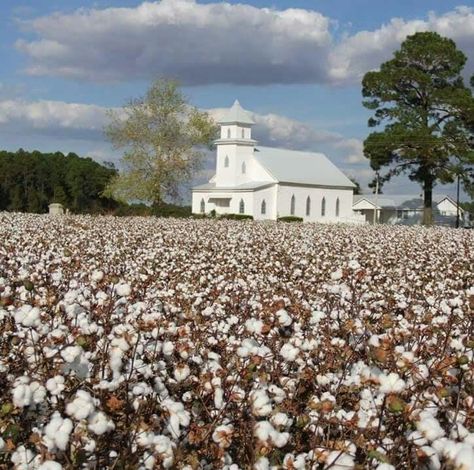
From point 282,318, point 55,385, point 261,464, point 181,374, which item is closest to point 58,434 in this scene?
point 55,385

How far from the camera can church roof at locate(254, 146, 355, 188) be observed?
237 feet

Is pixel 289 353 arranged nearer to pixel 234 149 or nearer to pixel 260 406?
pixel 260 406

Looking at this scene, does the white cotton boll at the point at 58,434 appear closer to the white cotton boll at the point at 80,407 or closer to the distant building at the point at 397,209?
the white cotton boll at the point at 80,407

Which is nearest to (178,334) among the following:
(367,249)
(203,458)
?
(203,458)

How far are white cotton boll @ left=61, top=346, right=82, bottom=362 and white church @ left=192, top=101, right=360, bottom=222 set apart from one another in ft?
215

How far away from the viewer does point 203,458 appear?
2961 millimetres

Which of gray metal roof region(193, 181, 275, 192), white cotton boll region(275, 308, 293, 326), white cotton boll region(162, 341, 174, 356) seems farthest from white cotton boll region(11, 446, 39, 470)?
gray metal roof region(193, 181, 275, 192)

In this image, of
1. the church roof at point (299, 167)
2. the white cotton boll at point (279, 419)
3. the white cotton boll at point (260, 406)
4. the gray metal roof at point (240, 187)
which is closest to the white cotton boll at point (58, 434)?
the white cotton boll at point (260, 406)

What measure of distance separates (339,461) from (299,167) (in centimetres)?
7364

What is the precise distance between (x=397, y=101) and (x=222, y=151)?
2231 centimetres

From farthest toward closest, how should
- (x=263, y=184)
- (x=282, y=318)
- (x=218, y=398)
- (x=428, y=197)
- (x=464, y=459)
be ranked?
(x=263, y=184) < (x=428, y=197) < (x=282, y=318) < (x=218, y=398) < (x=464, y=459)

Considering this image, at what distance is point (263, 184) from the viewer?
228 ft

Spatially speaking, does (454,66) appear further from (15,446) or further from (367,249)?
(15,446)

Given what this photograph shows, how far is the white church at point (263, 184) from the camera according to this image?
7000cm
